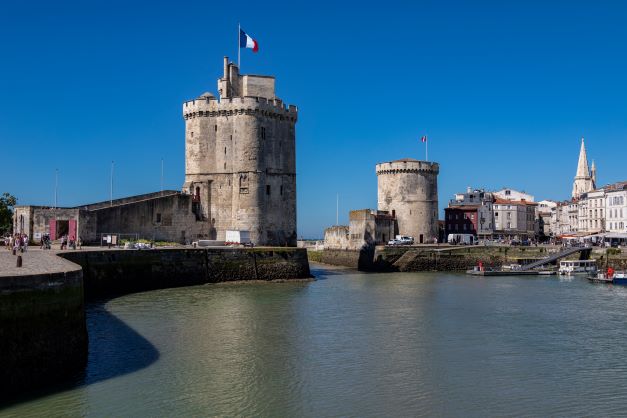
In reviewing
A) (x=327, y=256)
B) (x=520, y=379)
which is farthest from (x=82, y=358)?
(x=327, y=256)

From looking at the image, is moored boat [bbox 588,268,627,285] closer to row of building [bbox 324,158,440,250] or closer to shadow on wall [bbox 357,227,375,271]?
shadow on wall [bbox 357,227,375,271]

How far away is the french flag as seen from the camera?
4628 centimetres

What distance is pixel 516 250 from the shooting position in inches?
2399

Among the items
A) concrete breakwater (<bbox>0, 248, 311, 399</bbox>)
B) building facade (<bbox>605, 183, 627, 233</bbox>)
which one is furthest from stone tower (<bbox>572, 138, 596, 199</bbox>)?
concrete breakwater (<bbox>0, 248, 311, 399</bbox>)

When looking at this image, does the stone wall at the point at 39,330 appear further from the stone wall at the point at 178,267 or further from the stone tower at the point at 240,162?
Result: the stone tower at the point at 240,162

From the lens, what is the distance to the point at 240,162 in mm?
47281

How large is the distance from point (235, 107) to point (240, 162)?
13.0 ft

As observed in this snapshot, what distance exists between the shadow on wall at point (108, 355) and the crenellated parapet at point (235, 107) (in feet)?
80.3

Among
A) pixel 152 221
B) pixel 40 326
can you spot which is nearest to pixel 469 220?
pixel 152 221

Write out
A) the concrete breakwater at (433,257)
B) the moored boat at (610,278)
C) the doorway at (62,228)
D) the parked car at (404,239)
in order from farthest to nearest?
the parked car at (404,239) < the concrete breakwater at (433,257) < the moored boat at (610,278) < the doorway at (62,228)

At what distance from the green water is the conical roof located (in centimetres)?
8919

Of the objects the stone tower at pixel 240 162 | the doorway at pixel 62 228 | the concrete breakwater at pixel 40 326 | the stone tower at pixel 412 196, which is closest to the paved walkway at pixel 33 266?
the concrete breakwater at pixel 40 326

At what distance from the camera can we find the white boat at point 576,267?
175 feet

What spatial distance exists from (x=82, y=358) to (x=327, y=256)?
161 feet
